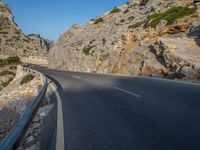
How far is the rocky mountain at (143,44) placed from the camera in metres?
24.1

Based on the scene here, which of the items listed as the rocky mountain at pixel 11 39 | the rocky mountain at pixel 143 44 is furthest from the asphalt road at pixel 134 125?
the rocky mountain at pixel 11 39

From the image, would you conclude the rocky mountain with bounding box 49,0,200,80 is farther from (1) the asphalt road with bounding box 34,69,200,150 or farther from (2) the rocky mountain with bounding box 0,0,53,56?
(2) the rocky mountain with bounding box 0,0,53,56

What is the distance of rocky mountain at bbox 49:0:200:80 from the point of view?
24.1 m

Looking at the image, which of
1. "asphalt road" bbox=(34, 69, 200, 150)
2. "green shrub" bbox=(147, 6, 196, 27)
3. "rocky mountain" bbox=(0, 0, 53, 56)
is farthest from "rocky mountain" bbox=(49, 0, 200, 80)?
"rocky mountain" bbox=(0, 0, 53, 56)

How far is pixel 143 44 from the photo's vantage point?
32.6 metres

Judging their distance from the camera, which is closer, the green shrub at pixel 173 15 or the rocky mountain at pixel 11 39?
the green shrub at pixel 173 15

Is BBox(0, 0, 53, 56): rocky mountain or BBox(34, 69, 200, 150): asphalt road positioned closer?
BBox(34, 69, 200, 150): asphalt road

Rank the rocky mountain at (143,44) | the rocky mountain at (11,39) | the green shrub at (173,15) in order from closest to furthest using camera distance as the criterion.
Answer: the rocky mountain at (143,44)
the green shrub at (173,15)
the rocky mountain at (11,39)

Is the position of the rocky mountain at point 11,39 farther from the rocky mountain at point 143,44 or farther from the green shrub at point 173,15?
the green shrub at point 173,15

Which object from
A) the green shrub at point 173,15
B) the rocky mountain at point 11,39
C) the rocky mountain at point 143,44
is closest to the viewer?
the rocky mountain at point 143,44

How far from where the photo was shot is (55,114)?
9602 millimetres

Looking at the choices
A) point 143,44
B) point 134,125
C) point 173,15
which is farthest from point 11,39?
point 134,125

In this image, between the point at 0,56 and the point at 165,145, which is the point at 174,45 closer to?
the point at 165,145

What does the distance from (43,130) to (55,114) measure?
5.99ft
